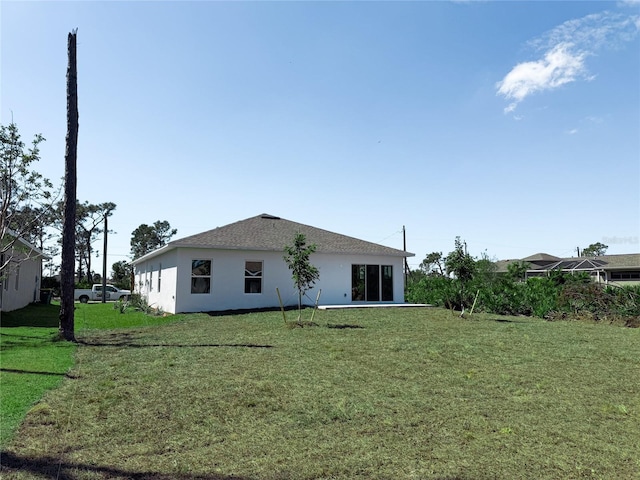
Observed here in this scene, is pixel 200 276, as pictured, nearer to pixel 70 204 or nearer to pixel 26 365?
pixel 70 204

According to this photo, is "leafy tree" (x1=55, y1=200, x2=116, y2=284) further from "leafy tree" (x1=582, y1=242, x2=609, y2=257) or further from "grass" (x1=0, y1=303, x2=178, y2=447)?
"leafy tree" (x1=582, y1=242, x2=609, y2=257)

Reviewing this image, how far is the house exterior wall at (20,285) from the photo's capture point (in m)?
17.6

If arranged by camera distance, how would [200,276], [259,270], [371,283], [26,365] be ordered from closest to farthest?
[26,365] < [200,276] < [259,270] < [371,283]

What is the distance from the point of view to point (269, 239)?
20422 millimetres

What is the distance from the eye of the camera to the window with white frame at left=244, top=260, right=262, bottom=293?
1930 cm

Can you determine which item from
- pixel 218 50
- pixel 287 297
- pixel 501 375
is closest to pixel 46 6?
pixel 218 50

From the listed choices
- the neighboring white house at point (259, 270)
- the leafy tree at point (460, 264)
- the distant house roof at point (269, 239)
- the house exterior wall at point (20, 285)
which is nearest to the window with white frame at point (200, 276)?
the neighboring white house at point (259, 270)

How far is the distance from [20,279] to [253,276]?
38.7ft

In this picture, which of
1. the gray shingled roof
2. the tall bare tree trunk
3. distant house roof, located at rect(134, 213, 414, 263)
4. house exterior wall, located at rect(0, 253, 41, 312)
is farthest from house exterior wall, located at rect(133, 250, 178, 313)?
the tall bare tree trunk

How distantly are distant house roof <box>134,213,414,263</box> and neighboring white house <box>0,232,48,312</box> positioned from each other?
5259 mm

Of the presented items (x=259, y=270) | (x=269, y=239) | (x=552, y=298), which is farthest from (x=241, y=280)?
(x=552, y=298)

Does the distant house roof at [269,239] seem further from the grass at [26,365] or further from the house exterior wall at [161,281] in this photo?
the grass at [26,365]

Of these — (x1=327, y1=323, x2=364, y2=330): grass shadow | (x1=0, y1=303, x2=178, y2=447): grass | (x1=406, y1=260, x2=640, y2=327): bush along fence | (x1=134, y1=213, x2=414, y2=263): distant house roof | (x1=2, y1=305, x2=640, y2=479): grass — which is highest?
(x1=134, y1=213, x2=414, y2=263): distant house roof

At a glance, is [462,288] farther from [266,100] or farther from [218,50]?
[218,50]
